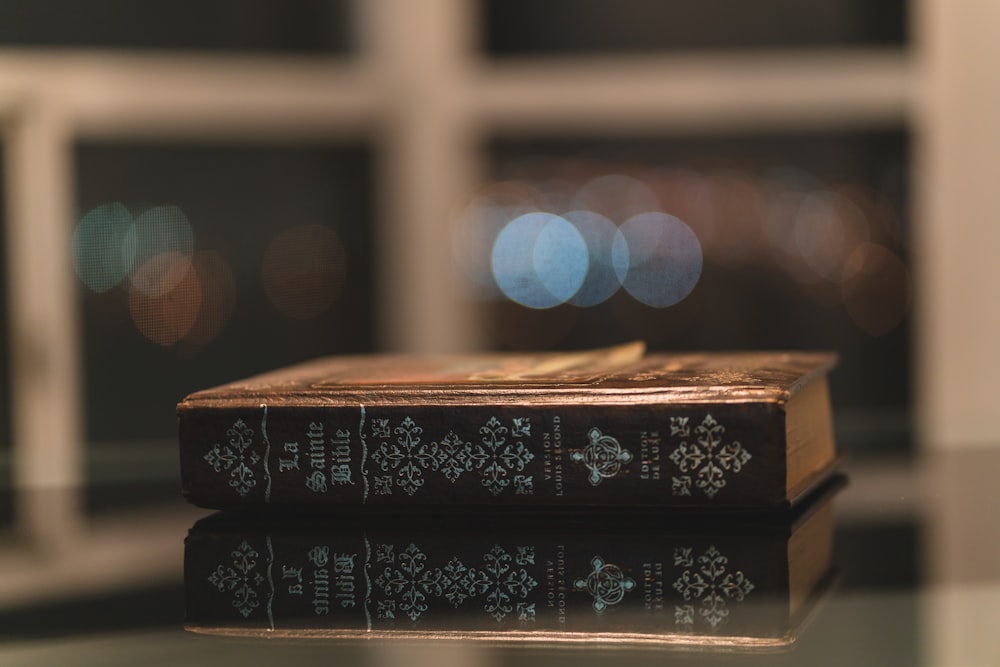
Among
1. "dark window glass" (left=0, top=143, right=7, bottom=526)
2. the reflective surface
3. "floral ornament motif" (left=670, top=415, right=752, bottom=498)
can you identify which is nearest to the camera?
the reflective surface

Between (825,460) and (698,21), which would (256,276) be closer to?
(698,21)

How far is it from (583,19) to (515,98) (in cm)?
20

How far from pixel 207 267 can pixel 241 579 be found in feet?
4.89

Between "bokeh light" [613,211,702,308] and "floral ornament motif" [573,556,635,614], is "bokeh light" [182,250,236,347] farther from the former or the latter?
"floral ornament motif" [573,556,635,614]

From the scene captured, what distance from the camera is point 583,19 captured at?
195cm

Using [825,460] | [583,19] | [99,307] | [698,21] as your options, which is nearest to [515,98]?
[583,19]

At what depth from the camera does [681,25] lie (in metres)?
1.93

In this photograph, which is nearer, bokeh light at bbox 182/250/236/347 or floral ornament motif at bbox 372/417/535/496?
floral ornament motif at bbox 372/417/535/496

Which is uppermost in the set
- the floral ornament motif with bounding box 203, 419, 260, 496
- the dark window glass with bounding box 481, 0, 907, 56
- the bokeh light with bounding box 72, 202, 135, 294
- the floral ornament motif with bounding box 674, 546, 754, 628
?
the dark window glass with bounding box 481, 0, 907, 56

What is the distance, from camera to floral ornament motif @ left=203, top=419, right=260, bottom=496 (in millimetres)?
501

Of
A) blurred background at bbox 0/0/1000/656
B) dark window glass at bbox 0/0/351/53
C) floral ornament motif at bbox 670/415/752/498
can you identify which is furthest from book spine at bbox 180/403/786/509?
dark window glass at bbox 0/0/351/53

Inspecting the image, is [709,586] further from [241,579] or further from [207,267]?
[207,267]

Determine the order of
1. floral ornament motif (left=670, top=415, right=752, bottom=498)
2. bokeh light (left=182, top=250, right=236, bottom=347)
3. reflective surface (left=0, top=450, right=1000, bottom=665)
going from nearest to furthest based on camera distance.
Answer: reflective surface (left=0, top=450, right=1000, bottom=665) < floral ornament motif (left=670, top=415, right=752, bottom=498) < bokeh light (left=182, top=250, right=236, bottom=347)

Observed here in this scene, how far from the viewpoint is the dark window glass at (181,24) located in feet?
5.83
